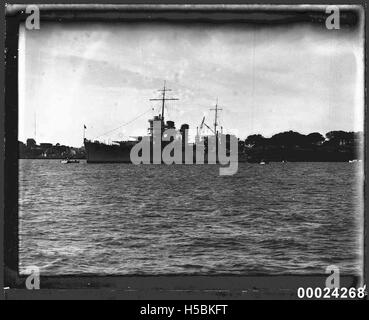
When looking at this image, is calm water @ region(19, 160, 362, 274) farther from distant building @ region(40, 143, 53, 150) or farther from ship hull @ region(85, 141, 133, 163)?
ship hull @ region(85, 141, 133, 163)

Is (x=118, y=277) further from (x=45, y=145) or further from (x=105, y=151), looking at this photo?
(x=105, y=151)

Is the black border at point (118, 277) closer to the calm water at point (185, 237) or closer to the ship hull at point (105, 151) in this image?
the calm water at point (185, 237)

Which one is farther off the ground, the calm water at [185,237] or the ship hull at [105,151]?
the ship hull at [105,151]

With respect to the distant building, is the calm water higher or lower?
lower

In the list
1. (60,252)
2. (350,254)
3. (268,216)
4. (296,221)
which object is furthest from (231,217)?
(60,252)

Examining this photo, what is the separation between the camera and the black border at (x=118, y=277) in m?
7.84

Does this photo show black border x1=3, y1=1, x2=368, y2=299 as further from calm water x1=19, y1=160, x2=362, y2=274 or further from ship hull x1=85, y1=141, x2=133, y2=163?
ship hull x1=85, y1=141, x2=133, y2=163

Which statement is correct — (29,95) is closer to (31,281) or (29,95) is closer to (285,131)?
(31,281)

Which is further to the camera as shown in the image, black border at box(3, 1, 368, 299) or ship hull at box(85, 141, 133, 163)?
ship hull at box(85, 141, 133, 163)

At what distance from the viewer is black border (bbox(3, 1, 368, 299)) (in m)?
7.84

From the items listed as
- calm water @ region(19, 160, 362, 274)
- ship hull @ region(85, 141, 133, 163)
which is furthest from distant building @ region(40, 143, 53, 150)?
ship hull @ region(85, 141, 133, 163)

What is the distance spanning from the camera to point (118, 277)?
26.0ft

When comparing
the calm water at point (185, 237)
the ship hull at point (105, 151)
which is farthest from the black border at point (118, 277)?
the ship hull at point (105, 151)

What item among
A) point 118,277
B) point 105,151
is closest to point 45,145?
point 118,277
